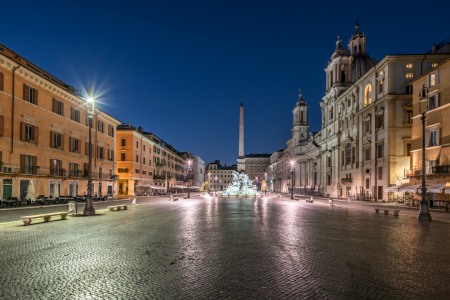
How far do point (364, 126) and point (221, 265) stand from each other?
46.9 meters

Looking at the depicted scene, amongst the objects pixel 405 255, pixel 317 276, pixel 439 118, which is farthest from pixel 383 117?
pixel 317 276

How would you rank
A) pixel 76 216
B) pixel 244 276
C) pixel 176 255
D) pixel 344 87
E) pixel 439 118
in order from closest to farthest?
pixel 244 276 → pixel 176 255 → pixel 76 216 → pixel 439 118 → pixel 344 87

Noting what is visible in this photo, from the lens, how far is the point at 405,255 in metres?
8.41

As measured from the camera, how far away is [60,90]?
32.7 m

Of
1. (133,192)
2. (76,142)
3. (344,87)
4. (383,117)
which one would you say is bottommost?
(133,192)

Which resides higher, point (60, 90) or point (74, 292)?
point (60, 90)

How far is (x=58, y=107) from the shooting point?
33.1 meters

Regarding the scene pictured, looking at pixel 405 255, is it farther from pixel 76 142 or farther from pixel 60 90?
→ pixel 76 142

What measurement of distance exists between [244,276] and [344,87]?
63027 mm

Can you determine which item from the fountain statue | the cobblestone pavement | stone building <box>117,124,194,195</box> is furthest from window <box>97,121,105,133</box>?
the cobblestone pavement

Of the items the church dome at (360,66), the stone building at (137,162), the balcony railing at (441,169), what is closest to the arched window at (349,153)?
the church dome at (360,66)

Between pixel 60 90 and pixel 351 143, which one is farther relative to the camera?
pixel 351 143

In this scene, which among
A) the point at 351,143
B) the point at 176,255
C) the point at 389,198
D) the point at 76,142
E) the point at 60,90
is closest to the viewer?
the point at 176,255

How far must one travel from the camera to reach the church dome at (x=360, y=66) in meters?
62.6
